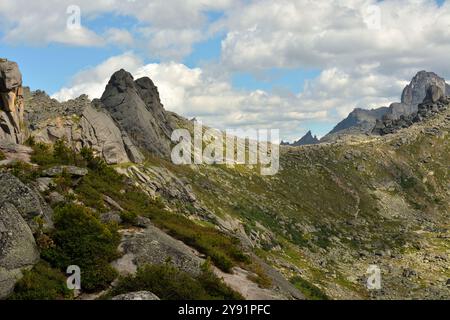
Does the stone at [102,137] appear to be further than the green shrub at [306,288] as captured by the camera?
Yes

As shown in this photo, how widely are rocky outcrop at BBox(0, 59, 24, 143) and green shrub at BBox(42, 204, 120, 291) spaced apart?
28.8m

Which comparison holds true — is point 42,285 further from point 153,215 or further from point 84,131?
point 84,131

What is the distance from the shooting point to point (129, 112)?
11019 cm

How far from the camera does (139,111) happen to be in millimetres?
111438

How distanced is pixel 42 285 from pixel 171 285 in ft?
17.7

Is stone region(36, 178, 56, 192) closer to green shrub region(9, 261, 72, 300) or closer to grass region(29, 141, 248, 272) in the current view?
grass region(29, 141, 248, 272)

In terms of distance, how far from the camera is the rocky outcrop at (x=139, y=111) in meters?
107

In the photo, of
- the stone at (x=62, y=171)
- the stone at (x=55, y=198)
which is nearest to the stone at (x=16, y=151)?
the stone at (x=62, y=171)

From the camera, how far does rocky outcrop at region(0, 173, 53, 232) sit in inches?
860

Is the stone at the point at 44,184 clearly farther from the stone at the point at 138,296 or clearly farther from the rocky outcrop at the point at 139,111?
the rocky outcrop at the point at 139,111

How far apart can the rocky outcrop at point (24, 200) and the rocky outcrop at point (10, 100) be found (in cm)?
2744

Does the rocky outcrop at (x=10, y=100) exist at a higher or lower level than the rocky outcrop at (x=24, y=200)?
higher
